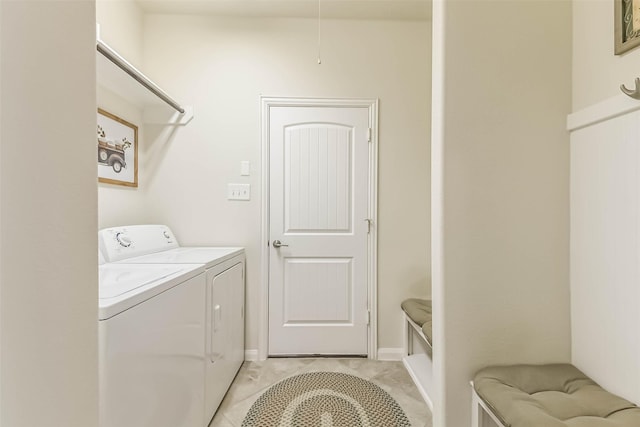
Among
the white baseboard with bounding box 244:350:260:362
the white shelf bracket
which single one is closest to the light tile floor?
the white baseboard with bounding box 244:350:260:362

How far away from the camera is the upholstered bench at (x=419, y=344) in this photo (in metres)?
1.63

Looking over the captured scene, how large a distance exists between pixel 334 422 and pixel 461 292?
40.4 inches

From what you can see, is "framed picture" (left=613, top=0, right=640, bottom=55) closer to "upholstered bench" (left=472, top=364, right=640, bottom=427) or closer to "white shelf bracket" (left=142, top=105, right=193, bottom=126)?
"upholstered bench" (left=472, top=364, right=640, bottom=427)

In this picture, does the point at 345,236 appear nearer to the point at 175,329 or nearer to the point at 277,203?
the point at 277,203

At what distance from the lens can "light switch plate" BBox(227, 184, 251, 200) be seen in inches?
89.0

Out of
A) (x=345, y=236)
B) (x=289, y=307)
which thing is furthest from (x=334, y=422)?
(x=345, y=236)

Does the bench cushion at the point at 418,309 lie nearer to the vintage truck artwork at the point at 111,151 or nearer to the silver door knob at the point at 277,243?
the silver door knob at the point at 277,243

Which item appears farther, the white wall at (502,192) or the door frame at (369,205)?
the door frame at (369,205)

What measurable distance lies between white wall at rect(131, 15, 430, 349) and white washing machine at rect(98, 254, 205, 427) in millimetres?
961

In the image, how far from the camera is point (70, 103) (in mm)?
Answer: 563

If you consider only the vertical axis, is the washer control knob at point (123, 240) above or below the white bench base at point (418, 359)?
above

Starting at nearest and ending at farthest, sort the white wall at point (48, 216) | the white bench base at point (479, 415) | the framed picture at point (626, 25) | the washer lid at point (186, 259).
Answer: the white wall at point (48, 216), the framed picture at point (626, 25), the white bench base at point (479, 415), the washer lid at point (186, 259)

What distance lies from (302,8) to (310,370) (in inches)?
107

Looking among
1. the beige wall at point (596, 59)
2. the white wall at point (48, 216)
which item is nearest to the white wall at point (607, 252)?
the beige wall at point (596, 59)
